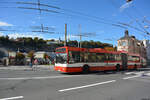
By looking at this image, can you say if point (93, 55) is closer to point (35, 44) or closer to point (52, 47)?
point (52, 47)

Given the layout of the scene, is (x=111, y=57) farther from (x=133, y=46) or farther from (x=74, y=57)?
(x=133, y=46)

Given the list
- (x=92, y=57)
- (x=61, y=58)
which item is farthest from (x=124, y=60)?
(x=61, y=58)

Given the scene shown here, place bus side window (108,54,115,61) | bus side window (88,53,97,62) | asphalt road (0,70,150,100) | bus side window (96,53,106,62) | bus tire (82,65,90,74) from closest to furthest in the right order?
asphalt road (0,70,150,100)
bus tire (82,65,90,74)
bus side window (88,53,97,62)
bus side window (96,53,106,62)
bus side window (108,54,115,61)

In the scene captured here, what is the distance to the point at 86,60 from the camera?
38.8 ft

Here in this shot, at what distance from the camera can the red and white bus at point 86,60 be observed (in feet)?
35.0

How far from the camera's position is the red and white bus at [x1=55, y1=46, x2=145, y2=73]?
10.7 meters

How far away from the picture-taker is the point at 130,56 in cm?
1766

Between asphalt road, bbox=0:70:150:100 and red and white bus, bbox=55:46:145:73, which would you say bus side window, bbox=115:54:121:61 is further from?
asphalt road, bbox=0:70:150:100

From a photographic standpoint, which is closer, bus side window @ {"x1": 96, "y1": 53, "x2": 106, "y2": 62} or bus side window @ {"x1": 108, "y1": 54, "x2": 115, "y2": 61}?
bus side window @ {"x1": 96, "y1": 53, "x2": 106, "y2": 62}

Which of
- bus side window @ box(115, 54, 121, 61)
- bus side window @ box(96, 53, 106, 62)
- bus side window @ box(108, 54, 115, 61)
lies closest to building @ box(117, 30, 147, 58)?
bus side window @ box(115, 54, 121, 61)

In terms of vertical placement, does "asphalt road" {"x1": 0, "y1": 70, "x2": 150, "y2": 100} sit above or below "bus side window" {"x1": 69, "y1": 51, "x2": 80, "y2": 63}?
below

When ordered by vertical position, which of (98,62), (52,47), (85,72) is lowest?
(85,72)

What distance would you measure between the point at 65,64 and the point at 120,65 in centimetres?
927

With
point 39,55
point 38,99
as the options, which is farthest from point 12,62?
point 38,99
